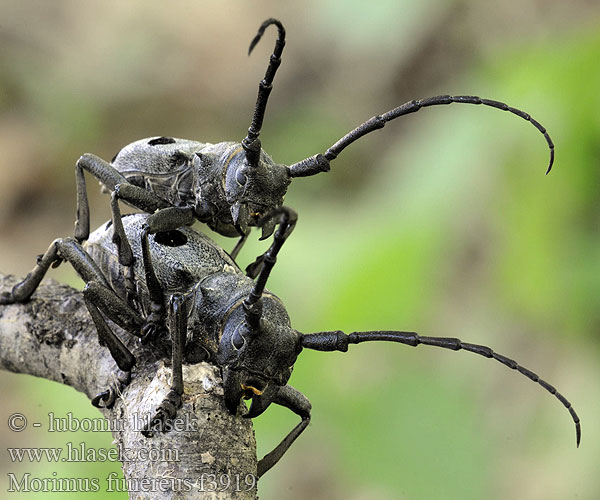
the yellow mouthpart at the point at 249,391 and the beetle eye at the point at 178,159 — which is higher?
the beetle eye at the point at 178,159

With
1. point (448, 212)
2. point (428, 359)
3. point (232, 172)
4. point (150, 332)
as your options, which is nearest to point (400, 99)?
point (448, 212)

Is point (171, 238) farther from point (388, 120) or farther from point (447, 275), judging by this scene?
point (447, 275)

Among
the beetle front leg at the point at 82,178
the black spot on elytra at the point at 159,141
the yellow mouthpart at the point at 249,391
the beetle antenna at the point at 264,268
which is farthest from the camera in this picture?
the black spot on elytra at the point at 159,141

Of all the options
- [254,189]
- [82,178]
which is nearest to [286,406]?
[254,189]

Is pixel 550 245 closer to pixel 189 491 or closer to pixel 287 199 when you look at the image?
pixel 287 199

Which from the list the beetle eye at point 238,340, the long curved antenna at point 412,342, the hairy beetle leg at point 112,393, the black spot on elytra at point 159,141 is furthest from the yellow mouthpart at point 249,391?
the black spot on elytra at point 159,141

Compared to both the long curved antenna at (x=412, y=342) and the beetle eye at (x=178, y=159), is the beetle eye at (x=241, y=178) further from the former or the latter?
the long curved antenna at (x=412, y=342)

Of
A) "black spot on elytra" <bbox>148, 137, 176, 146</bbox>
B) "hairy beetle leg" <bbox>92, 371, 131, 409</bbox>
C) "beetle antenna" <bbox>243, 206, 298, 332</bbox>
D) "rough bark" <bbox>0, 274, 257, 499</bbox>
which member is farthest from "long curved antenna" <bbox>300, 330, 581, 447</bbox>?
"black spot on elytra" <bbox>148, 137, 176, 146</bbox>
